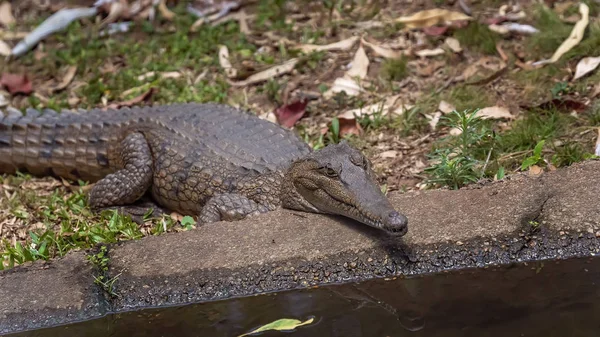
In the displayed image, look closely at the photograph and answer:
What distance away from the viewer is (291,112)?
20.0 ft

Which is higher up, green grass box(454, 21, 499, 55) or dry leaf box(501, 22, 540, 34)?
green grass box(454, 21, 499, 55)

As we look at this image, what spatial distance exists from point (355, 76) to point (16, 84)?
2.91m

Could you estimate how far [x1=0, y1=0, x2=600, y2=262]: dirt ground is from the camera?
16.8ft

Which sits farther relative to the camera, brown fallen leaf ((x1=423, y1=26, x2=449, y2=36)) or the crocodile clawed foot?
brown fallen leaf ((x1=423, y1=26, x2=449, y2=36))

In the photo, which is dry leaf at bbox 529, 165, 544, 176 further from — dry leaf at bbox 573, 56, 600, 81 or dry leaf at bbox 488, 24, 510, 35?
dry leaf at bbox 488, 24, 510, 35

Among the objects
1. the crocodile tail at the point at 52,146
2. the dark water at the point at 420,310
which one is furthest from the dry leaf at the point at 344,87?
the dark water at the point at 420,310

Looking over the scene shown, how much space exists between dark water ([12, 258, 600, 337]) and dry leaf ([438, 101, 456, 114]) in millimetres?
2146

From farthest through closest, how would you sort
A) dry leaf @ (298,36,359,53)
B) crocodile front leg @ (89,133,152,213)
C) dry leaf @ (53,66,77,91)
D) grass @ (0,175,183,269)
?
1. dry leaf @ (53,66,77,91)
2. dry leaf @ (298,36,359,53)
3. crocodile front leg @ (89,133,152,213)
4. grass @ (0,175,183,269)

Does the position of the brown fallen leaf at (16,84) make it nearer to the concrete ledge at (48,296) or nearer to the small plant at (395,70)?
the small plant at (395,70)

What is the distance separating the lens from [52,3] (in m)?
8.53

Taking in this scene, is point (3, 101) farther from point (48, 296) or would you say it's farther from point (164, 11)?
point (48, 296)

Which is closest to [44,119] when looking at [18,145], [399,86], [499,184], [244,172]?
[18,145]

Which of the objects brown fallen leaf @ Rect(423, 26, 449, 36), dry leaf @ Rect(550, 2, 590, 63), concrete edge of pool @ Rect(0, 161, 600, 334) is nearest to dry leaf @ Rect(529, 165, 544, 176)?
concrete edge of pool @ Rect(0, 161, 600, 334)

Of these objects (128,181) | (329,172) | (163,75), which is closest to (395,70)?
(163,75)
